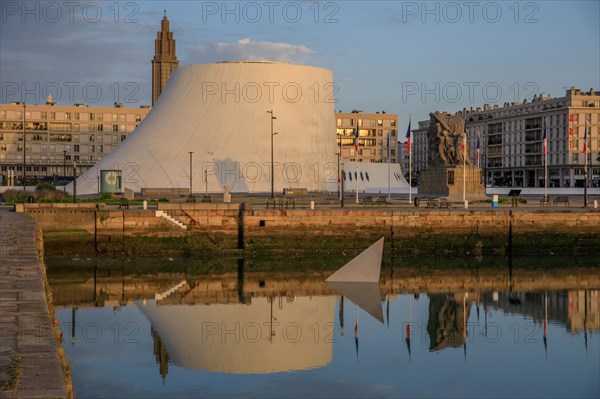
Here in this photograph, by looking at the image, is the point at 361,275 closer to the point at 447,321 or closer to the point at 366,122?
the point at 447,321

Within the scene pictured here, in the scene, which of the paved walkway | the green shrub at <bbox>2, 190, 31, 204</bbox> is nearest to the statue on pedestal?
the green shrub at <bbox>2, 190, 31, 204</bbox>

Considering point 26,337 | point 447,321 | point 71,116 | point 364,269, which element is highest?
point 71,116

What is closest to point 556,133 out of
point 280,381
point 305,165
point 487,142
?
point 487,142

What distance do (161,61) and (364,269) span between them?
12508 centimetres

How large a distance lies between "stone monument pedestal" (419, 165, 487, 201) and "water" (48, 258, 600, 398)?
18.3 meters

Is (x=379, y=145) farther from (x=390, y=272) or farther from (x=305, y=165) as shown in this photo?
(x=390, y=272)

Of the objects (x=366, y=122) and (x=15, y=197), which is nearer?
(x=15, y=197)

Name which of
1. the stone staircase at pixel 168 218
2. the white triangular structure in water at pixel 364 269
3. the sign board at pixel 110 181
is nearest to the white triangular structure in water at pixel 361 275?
the white triangular structure in water at pixel 364 269

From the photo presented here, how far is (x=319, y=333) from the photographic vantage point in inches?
926

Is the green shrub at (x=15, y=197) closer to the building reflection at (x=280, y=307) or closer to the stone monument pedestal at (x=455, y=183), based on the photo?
the building reflection at (x=280, y=307)

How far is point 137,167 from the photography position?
74375 millimetres

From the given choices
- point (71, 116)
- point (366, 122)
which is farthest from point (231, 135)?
point (366, 122)

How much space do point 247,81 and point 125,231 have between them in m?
39.7

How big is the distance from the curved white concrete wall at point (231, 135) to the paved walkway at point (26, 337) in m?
51.2
